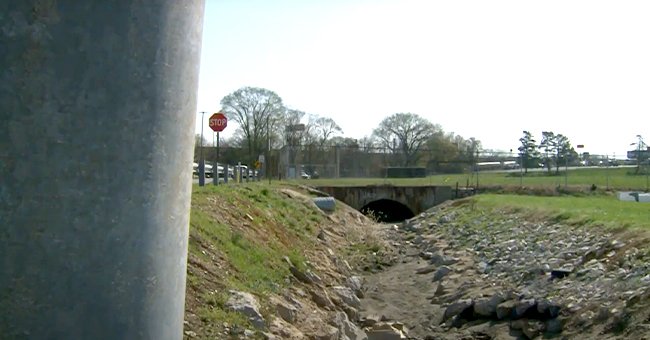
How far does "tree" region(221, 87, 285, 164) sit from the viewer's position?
7431 centimetres

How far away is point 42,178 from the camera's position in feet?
9.36

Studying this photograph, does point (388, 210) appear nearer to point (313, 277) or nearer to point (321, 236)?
point (321, 236)

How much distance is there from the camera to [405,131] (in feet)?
308

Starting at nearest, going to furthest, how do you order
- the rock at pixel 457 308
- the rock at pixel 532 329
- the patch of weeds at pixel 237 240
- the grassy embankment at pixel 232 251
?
the grassy embankment at pixel 232 251, the rock at pixel 532 329, the patch of weeds at pixel 237 240, the rock at pixel 457 308

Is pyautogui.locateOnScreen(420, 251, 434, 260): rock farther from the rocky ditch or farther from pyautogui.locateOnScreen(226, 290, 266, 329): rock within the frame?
pyautogui.locateOnScreen(226, 290, 266, 329): rock

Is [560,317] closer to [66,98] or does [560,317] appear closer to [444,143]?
[66,98]

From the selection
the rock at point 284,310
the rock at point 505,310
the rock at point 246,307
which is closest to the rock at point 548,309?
the rock at point 505,310

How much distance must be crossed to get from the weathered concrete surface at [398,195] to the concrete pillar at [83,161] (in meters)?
47.3

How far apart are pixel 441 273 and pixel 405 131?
7242 centimetres

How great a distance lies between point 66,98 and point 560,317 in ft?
40.0

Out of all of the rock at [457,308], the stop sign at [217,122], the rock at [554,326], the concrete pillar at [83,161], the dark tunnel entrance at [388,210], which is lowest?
the dark tunnel entrance at [388,210]

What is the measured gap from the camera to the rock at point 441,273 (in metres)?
21.8

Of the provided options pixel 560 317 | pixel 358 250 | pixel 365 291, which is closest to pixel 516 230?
pixel 358 250

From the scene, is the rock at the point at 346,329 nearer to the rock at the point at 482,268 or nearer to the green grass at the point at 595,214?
the rock at the point at 482,268
